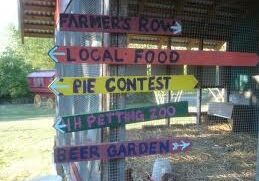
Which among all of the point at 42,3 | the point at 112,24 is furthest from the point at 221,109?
the point at 112,24

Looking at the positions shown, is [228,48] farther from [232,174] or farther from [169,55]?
[169,55]

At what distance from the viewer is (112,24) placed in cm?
331

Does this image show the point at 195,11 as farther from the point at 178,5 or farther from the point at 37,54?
the point at 37,54

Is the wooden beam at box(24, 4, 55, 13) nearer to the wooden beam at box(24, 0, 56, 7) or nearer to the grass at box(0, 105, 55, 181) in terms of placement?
the wooden beam at box(24, 0, 56, 7)

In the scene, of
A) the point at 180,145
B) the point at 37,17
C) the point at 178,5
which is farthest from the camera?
the point at 37,17

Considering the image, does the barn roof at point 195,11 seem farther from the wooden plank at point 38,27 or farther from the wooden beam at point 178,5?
the wooden plank at point 38,27

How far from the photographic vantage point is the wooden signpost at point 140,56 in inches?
124

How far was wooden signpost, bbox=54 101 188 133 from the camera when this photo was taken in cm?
326

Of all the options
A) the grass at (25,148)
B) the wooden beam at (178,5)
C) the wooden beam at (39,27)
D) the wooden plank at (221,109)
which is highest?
the wooden beam at (178,5)

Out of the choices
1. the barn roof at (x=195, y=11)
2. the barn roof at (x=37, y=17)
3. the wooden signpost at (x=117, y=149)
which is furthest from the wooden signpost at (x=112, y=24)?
the barn roof at (x=37, y=17)

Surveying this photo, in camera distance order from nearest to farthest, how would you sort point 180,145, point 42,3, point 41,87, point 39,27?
point 180,145 → point 42,3 → point 39,27 → point 41,87

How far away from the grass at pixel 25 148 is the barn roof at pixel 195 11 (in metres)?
3.07

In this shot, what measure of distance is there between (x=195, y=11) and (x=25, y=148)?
5.17 m

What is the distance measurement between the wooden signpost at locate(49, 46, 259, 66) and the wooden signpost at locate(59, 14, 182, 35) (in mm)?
180
